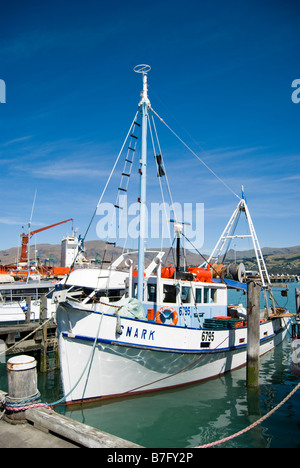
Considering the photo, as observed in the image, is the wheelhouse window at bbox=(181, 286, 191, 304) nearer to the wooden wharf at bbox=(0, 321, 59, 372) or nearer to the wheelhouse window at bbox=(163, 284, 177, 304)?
the wheelhouse window at bbox=(163, 284, 177, 304)

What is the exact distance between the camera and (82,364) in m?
10.8

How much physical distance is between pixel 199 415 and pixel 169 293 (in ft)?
16.4

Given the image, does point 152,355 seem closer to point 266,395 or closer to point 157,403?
point 157,403

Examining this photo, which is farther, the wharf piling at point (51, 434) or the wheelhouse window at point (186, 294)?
the wheelhouse window at point (186, 294)

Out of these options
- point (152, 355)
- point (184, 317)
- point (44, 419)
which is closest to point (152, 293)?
point (184, 317)

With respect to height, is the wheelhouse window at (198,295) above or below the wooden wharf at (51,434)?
above

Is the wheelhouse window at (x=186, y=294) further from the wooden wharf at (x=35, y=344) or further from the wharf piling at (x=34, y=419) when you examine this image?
the wharf piling at (x=34, y=419)

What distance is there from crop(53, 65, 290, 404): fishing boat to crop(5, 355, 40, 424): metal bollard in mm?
2568

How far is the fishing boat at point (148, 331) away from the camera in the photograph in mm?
10789

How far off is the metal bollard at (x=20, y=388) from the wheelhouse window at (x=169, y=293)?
8081mm


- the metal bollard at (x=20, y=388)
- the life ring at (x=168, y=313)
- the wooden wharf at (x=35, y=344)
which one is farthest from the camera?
the wooden wharf at (x=35, y=344)

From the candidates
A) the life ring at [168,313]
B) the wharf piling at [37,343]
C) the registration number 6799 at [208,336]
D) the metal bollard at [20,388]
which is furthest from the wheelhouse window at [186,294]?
the metal bollard at [20,388]

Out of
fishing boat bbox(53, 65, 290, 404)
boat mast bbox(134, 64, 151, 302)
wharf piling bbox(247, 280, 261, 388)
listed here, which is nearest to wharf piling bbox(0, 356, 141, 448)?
fishing boat bbox(53, 65, 290, 404)

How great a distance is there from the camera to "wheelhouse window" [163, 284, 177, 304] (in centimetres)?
1465
